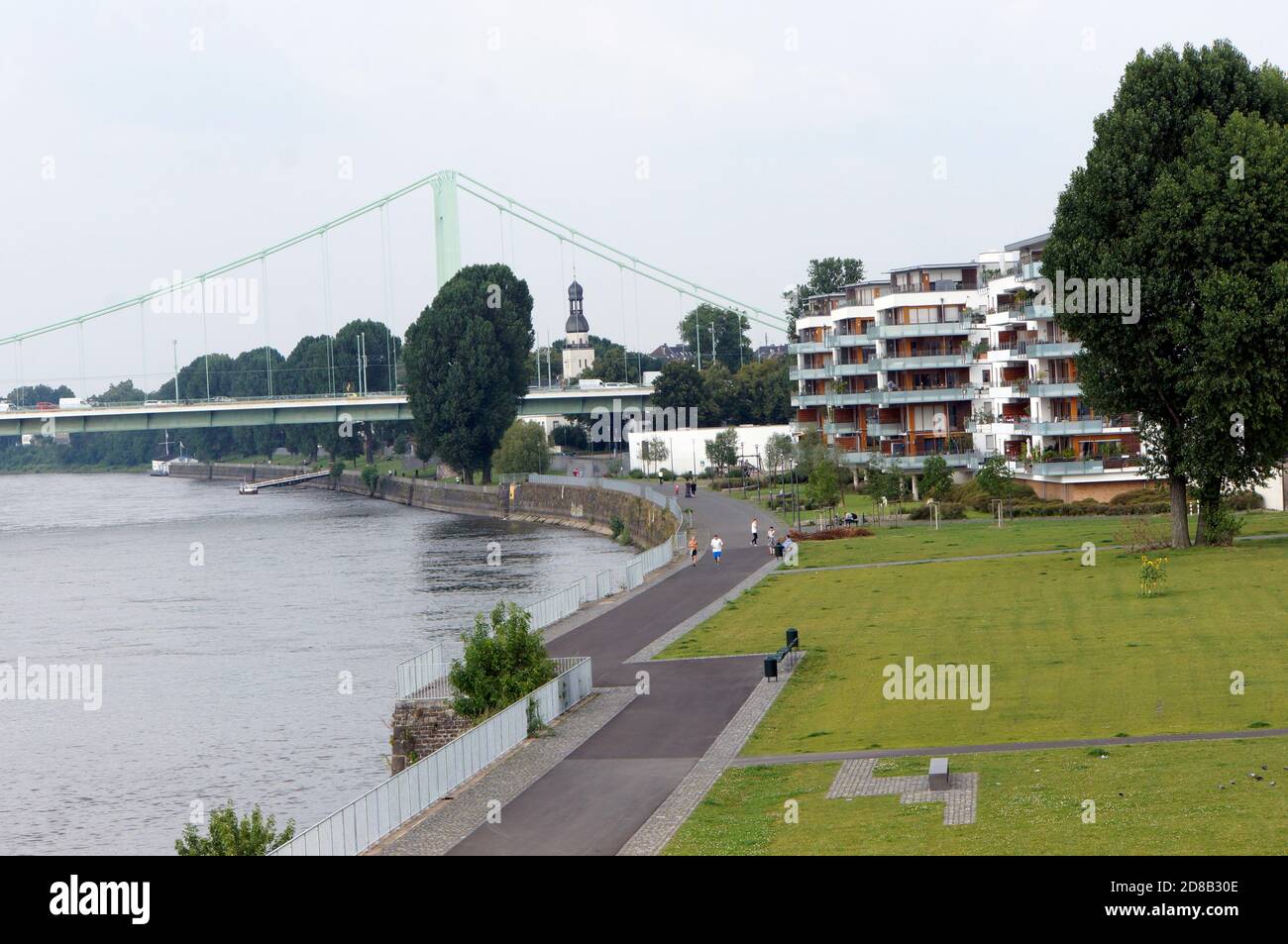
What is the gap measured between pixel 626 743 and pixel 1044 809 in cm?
1040

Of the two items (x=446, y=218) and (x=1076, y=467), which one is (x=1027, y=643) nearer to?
(x=1076, y=467)

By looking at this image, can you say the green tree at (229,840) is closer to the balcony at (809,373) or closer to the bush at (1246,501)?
the bush at (1246,501)

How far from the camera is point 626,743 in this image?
30172mm

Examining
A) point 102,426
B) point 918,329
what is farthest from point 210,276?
point 918,329

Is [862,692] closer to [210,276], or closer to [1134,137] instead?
[1134,137]

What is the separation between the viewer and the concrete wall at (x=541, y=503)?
91000 mm

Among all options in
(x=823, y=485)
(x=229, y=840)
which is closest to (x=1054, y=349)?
(x=823, y=485)

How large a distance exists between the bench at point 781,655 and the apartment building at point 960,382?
4226 cm

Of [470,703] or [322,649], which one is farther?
[322,649]

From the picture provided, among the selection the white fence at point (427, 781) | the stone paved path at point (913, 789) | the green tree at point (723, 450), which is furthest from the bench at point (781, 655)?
the green tree at point (723, 450)

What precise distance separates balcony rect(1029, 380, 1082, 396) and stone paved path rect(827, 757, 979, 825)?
61.0 meters
